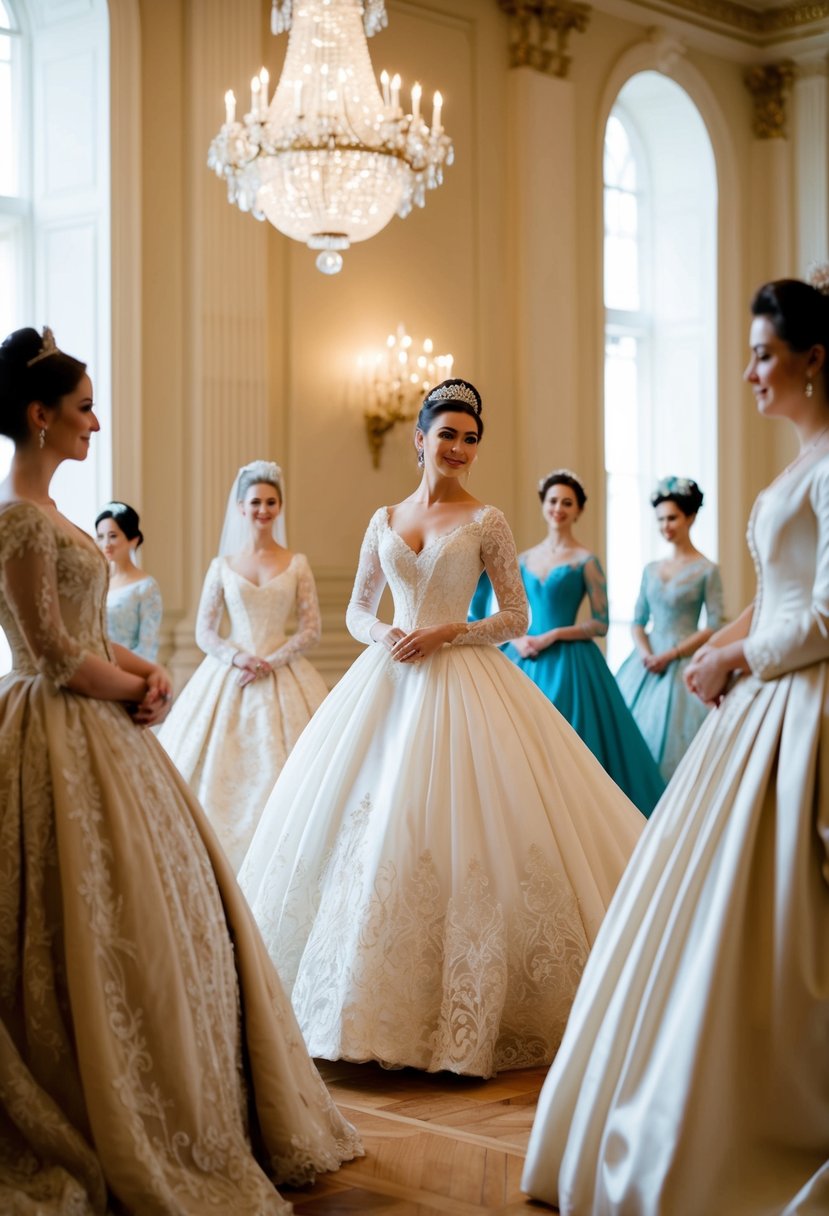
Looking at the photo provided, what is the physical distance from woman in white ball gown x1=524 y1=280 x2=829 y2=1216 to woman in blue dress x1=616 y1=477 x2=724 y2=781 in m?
4.06

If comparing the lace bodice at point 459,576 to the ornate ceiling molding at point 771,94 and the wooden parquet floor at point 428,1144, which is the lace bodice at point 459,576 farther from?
the ornate ceiling molding at point 771,94

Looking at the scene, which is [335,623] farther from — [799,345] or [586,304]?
[799,345]

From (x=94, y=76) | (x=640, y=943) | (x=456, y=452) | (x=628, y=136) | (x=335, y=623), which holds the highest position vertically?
(x=628, y=136)

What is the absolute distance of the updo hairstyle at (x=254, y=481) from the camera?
6.25 metres

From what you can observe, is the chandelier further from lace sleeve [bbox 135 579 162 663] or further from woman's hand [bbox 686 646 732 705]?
woman's hand [bbox 686 646 732 705]

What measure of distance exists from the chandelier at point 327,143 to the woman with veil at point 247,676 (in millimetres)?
1088

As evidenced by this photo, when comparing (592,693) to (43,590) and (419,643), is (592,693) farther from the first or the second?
(43,590)

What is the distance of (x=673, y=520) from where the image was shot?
7328 millimetres

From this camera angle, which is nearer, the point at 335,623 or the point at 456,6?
the point at 335,623

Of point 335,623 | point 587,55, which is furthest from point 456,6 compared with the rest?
point 335,623

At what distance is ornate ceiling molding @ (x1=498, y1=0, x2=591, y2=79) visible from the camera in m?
8.69

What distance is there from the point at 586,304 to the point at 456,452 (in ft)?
16.0

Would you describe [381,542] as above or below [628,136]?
below

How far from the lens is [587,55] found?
361 inches
